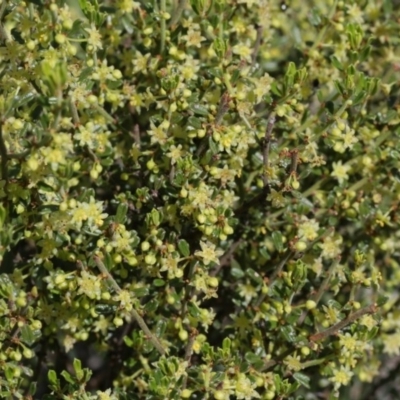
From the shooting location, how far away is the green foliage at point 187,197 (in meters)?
1.25

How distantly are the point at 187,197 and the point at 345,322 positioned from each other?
353 mm

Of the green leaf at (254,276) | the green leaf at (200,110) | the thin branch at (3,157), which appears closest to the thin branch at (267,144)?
the green leaf at (200,110)

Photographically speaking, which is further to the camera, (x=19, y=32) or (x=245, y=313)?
(x=245, y=313)

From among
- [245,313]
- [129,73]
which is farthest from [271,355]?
[129,73]

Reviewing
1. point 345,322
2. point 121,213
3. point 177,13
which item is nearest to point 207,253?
point 121,213

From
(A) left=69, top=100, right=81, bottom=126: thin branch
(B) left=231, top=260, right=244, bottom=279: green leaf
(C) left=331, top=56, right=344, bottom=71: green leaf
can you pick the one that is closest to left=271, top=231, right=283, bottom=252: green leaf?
(B) left=231, top=260, right=244, bottom=279: green leaf

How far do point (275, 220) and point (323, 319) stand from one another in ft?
0.74

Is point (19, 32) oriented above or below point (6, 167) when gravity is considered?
above

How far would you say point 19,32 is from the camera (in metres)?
1.27

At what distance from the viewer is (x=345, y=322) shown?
4.33 ft

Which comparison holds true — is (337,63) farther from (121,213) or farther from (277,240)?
(121,213)

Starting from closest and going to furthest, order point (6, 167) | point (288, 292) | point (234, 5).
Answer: point (6, 167) < point (288, 292) < point (234, 5)

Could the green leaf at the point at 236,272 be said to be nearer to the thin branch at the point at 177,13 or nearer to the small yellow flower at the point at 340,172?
the small yellow flower at the point at 340,172

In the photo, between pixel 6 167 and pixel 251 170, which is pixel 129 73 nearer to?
pixel 251 170
